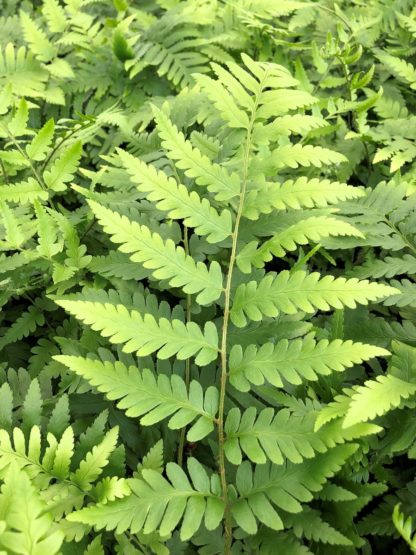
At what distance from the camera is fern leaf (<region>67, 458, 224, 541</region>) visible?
1180 millimetres

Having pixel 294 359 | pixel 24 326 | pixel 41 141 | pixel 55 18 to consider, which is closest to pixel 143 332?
pixel 294 359

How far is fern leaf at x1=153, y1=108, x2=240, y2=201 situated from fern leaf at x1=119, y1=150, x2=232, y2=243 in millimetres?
52

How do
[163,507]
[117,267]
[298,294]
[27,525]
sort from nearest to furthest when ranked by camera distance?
[27,525] → [163,507] → [298,294] → [117,267]

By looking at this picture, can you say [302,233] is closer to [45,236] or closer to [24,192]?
[45,236]

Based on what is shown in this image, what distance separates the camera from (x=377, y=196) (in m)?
1.84

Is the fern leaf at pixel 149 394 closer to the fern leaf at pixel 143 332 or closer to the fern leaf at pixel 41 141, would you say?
the fern leaf at pixel 143 332

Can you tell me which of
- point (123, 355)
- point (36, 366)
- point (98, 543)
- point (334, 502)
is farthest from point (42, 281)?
point (334, 502)

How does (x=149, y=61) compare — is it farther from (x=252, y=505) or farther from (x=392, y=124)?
(x=252, y=505)

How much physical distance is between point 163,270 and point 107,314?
19 centimetres

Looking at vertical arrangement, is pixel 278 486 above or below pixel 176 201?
below

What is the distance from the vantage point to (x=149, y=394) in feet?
4.32

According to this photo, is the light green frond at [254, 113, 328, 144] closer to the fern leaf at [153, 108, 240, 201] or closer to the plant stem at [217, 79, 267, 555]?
the plant stem at [217, 79, 267, 555]

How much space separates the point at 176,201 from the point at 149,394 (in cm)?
52

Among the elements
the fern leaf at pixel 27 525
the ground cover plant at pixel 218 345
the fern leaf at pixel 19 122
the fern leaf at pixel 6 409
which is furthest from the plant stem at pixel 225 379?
the fern leaf at pixel 19 122
